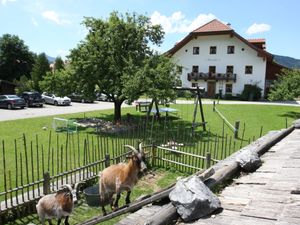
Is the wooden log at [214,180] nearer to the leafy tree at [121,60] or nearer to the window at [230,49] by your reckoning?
the leafy tree at [121,60]

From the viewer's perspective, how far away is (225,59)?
46.7 m

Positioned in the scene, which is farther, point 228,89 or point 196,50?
point 196,50

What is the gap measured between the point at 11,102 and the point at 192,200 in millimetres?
31440

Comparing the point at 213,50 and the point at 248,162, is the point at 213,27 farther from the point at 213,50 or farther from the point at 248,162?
the point at 248,162

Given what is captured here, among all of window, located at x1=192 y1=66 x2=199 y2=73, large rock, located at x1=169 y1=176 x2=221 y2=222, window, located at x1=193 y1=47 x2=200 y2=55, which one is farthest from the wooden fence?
window, located at x1=192 y1=66 x2=199 y2=73

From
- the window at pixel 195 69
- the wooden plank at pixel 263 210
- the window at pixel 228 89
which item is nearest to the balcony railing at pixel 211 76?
the window at pixel 195 69

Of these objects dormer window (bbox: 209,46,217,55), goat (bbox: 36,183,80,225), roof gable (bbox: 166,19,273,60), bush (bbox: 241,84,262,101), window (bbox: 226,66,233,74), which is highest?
roof gable (bbox: 166,19,273,60)

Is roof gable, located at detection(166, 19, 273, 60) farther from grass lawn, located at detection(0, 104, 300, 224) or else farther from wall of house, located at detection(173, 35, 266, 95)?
grass lawn, located at detection(0, 104, 300, 224)

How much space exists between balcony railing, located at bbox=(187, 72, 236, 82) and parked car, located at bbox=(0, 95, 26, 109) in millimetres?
25226

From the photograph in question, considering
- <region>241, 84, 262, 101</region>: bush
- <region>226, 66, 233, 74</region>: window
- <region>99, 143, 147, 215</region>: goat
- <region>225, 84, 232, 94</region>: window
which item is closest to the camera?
<region>99, 143, 147, 215</region>: goat

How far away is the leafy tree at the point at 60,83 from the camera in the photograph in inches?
847

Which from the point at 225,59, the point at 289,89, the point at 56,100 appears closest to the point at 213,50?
the point at 225,59

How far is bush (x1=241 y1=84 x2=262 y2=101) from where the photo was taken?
44.1m

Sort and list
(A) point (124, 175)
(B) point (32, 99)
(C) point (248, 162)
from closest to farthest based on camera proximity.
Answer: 1. (A) point (124, 175)
2. (C) point (248, 162)
3. (B) point (32, 99)
